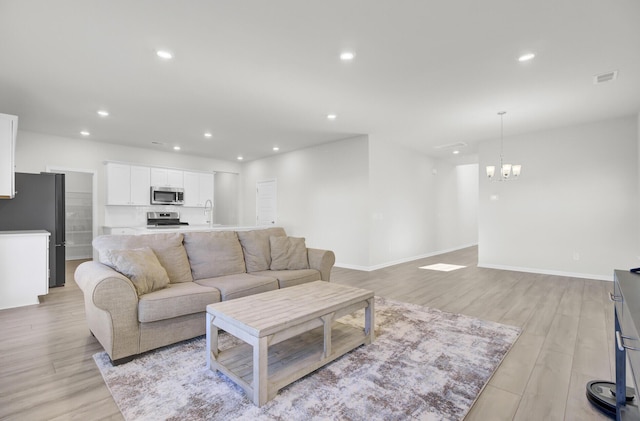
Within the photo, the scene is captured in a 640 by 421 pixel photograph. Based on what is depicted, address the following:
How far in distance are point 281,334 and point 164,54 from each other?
2.80 m

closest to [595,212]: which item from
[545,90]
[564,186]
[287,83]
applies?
[564,186]

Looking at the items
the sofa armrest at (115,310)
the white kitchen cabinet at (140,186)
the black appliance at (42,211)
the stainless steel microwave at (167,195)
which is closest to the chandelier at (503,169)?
the sofa armrest at (115,310)

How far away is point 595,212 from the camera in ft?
17.0

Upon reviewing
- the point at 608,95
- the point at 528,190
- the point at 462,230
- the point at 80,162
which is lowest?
the point at 462,230

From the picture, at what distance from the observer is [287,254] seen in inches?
149

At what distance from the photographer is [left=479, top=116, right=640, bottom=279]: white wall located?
495 centimetres

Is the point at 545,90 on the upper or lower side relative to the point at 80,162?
upper

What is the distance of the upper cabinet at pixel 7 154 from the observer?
3.67 metres

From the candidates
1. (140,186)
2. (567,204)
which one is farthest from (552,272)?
(140,186)

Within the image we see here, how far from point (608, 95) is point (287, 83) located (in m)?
4.19

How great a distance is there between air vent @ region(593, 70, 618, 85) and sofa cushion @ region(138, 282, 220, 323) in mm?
4688

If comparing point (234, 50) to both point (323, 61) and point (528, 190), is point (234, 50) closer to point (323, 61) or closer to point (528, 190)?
point (323, 61)

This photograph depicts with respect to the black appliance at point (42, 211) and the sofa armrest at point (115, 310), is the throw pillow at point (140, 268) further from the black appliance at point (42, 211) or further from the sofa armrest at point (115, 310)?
the black appliance at point (42, 211)

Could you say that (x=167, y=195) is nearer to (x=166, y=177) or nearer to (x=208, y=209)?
(x=166, y=177)
